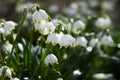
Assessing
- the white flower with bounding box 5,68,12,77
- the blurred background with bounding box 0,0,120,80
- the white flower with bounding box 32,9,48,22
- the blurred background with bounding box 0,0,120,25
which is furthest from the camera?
the blurred background with bounding box 0,0,120,25

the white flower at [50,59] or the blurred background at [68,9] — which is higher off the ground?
the blurred background at [68,9]

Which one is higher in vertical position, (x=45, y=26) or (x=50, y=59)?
(x=45, y=26)

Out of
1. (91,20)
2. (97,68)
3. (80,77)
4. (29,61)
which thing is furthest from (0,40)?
(91,20)

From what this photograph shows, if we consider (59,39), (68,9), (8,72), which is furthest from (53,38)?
(68,9)

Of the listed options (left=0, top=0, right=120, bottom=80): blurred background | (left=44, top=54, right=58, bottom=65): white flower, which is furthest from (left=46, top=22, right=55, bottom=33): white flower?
(left=0, top=0, right=120, bottom=80): blurred background

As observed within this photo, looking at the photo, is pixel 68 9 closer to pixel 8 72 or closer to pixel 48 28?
pixel 48 28

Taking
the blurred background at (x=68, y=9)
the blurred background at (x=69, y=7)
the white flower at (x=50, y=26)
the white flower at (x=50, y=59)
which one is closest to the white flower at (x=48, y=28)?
the white flower at (x=50, y=26)

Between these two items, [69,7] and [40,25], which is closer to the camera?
[40,25]

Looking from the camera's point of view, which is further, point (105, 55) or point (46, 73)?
point (105, 55)

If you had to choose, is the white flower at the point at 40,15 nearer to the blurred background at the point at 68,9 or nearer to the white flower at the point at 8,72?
the white flower at the point at 8,72

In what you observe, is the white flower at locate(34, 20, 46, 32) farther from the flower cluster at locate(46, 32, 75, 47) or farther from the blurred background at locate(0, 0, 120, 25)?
the blurred background at locate(0, 0, 120, 25)

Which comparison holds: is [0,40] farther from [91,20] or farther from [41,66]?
[91,20]
